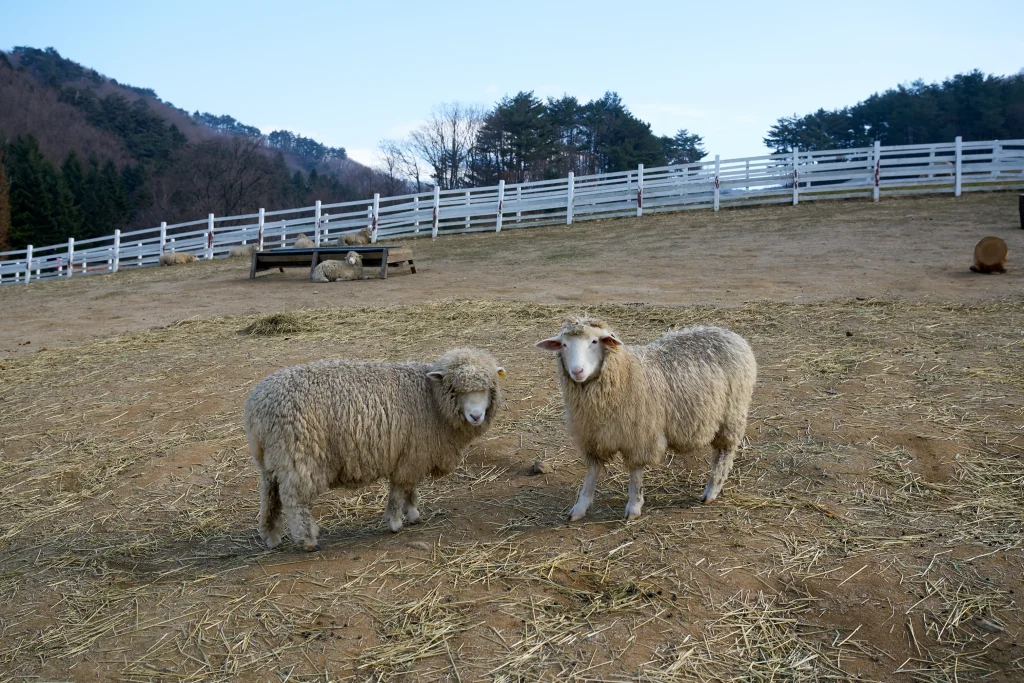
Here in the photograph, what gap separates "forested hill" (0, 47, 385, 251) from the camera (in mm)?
50062

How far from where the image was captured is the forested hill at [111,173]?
50.1 meters

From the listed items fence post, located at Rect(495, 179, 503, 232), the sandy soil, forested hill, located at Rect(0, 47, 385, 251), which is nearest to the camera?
the sandy soil

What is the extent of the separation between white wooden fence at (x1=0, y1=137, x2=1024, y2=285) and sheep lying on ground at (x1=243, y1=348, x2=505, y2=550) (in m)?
20.3

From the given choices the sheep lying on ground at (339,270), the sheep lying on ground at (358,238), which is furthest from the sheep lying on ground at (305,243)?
the sheep lying on ground at (339,270)

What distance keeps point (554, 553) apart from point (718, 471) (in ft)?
4.62

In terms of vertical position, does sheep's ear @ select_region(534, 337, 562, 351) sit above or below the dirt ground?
above

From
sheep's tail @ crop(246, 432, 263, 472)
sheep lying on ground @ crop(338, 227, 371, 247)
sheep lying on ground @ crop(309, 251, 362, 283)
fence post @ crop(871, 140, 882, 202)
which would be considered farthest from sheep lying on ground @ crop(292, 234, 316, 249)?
sheep's tail @ crop(246, 432, 263, 472)

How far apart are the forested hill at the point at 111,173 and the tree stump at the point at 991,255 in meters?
49.4

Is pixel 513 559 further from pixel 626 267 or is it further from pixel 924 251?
pixel 924 251

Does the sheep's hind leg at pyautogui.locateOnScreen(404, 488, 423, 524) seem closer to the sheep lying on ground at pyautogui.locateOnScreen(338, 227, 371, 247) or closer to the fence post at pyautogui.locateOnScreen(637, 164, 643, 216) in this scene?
the sheep lying on ground at pyautogui.locateOnScreen(338, 227, 371, 247)

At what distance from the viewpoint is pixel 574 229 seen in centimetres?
2423

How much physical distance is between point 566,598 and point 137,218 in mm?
62421

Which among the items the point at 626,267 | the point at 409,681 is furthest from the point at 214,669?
the point at 626,267

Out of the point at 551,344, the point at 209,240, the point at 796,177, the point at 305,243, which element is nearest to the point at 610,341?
the point at 551,344
